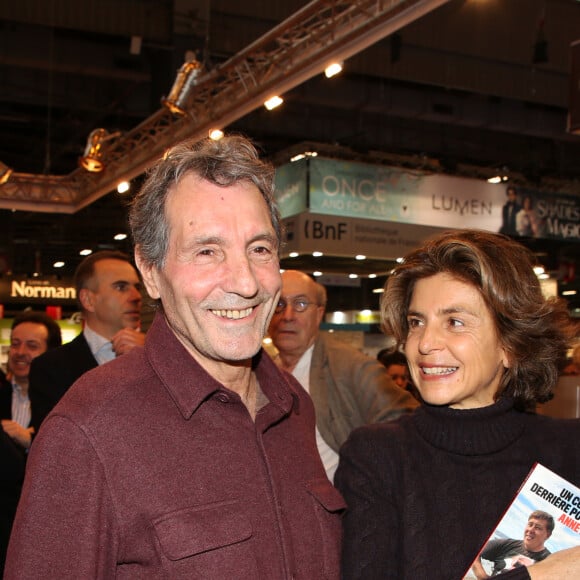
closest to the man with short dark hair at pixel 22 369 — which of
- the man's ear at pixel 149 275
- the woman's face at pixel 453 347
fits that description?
the man's ear at pixel 149 275

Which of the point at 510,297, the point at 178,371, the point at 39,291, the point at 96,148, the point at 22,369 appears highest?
the point at 96,148

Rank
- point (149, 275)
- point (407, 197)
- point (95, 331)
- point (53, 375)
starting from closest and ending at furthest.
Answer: point (149, 275) → point (53, 375) → point (95, 331) → point (407, 197)

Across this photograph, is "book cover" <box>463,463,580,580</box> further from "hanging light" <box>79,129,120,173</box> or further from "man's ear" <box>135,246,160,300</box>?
"hanging light" <box>79,129,120,173</box>

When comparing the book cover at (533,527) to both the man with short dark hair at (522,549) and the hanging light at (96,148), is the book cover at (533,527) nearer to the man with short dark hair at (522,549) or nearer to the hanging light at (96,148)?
the man with short dark hair at (522,549)

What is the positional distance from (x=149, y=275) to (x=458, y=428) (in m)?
0.86

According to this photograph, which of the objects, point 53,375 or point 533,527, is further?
point 53,375

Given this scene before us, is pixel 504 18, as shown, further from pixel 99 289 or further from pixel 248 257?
pixel 248 257

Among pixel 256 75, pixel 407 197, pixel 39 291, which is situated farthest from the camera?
pixel 39 291

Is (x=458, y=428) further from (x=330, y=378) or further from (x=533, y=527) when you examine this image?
(x=330, y=378)

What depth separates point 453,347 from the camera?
1899mm

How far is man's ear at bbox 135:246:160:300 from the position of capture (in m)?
1.67

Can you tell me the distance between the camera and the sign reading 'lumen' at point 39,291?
10.5 metres

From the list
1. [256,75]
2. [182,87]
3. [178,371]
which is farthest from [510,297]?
[182,87]

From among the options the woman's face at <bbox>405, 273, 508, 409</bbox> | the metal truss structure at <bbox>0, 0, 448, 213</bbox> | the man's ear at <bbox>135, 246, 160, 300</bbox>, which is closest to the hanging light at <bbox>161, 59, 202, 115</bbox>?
the metal truss structure at <bbox>0, 0, 448, 213</bbox>
